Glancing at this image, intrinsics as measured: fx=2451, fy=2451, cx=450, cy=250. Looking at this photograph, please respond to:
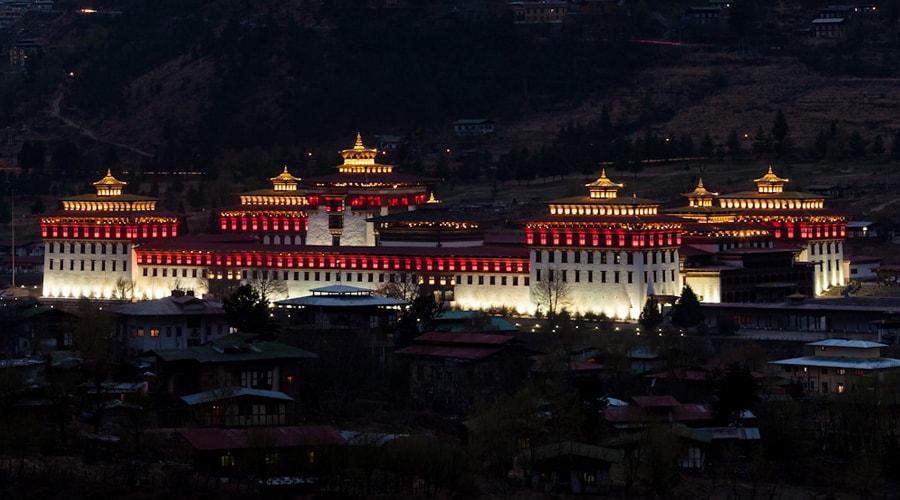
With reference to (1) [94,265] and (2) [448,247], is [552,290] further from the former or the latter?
(1) [94,265]

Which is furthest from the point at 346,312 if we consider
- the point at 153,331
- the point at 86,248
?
the point at 86,248

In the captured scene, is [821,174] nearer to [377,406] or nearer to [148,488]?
→ [377,406]

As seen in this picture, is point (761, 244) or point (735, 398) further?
point (761, 244)

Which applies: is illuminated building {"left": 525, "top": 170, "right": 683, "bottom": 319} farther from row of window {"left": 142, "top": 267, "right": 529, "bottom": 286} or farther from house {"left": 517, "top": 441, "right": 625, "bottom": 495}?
house {"left": 517, "top": 441, "right": 625, "bottom": 495}

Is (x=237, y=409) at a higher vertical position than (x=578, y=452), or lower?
higher

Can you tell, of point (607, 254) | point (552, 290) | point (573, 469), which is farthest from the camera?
point (552, 290)

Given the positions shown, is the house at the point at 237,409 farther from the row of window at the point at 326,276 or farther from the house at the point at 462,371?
the row of window at the point at 326,276
